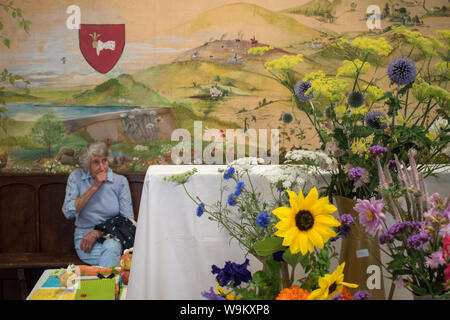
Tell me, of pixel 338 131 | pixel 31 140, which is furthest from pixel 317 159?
pixel 31 140

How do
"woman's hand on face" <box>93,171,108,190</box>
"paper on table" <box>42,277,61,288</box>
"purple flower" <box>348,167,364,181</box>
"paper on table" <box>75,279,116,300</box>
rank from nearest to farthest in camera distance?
"purple flower" <box>348,167,364,181</box> → "paper on table" <box>75,279,116,300</box> → "paper on table" <box>42,277,61,288</box> → "woman's hand on face" <box>93,171,108,190</box>

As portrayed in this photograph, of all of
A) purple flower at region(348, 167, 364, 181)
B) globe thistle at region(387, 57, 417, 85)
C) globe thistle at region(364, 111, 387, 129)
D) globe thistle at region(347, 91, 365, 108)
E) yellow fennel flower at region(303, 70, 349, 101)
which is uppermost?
globe thistle at region(387, 57, 417, 85)

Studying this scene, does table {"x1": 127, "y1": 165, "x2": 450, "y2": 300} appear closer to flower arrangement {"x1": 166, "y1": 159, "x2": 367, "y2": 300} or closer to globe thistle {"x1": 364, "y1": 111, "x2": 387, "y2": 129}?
flower arrangement {"x1": 166, "y1": 159, "x2": 367, "y2": 300}

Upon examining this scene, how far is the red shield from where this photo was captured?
13.3 ft

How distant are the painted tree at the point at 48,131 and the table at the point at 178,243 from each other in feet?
9.64

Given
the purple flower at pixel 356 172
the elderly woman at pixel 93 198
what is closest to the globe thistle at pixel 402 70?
the purple flower at pixel 356 172

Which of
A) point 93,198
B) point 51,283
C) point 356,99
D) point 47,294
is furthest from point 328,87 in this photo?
point 93,198

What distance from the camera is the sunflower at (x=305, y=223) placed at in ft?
2.91

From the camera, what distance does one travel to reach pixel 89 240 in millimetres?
3570

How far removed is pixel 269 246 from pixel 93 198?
2959 millimetres

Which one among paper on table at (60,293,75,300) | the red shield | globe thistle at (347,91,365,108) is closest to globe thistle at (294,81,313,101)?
globe thistle at (347,91,365,108)

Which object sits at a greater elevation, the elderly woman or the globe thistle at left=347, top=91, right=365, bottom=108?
the globe thistle at left=347, top=91, right=365, bottom=108

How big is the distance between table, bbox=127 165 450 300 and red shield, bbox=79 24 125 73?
9.63ft
